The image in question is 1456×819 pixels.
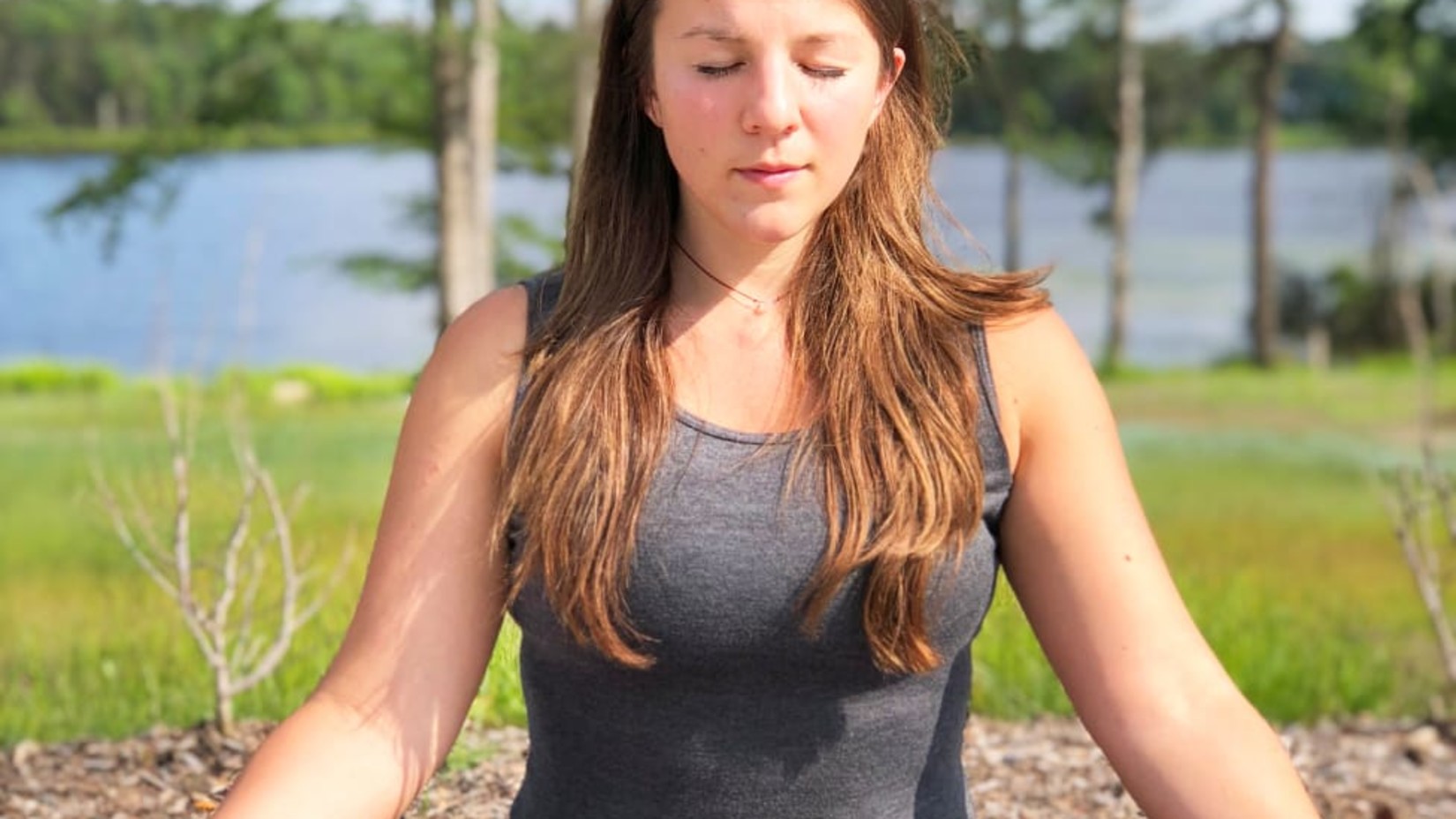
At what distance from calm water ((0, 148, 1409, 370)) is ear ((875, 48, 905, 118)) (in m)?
12.3

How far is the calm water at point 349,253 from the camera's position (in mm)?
32688

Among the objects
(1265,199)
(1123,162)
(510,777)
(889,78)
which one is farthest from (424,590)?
(1265,199)

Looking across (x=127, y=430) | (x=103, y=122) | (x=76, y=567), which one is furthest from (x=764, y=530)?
(x=103, y=122)

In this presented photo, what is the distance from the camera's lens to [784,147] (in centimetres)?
179

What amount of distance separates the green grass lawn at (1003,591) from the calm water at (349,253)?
7.76 ft

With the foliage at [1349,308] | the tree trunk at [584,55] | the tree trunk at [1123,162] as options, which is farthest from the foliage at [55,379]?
the foliage at [1349,308]

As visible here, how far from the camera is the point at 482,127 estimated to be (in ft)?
46.3

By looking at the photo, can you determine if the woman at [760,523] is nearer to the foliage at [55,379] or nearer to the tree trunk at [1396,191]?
the foliage at [55,379]

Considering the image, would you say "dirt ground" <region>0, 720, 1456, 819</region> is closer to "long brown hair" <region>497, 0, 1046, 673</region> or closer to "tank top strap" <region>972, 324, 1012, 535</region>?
"long brown hair" <region>497, 0, 1046, 673</region>

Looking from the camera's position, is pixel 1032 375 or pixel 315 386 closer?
pixel 1032 375

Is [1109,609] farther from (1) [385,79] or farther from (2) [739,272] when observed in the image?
(1) [385,79]

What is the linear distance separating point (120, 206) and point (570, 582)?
1246cm

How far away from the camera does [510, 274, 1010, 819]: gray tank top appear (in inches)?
70.3

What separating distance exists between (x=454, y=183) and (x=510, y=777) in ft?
34.6
